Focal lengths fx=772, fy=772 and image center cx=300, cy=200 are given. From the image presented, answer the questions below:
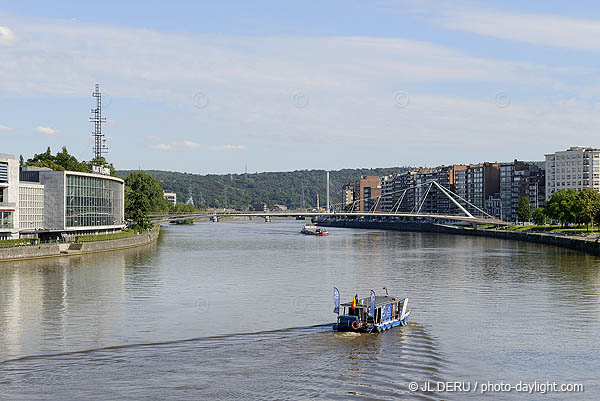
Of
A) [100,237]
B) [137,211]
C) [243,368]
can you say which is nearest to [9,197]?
[100,237]

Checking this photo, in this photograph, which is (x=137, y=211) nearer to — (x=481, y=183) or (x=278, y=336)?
(x=278, y=336)

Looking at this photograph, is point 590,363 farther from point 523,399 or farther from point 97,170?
point 97,170

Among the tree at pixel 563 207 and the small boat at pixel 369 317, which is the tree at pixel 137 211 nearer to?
the tree at pixel 563 207

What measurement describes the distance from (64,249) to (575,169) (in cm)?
11090

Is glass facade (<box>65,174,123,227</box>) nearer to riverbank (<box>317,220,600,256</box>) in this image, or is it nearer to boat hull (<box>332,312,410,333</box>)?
riverbank (<box>317,220,600,256</box>)

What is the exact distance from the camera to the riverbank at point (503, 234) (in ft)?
243

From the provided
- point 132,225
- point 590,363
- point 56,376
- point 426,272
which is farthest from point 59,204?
point 590,363

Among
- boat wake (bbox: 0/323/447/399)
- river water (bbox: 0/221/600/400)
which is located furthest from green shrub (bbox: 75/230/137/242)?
boat wake (bbox: 0/323/447/399)

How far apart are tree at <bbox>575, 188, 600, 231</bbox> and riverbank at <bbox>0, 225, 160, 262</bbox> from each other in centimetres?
5337

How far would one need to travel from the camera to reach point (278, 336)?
88.0 feet

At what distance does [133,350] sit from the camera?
24.5 metres

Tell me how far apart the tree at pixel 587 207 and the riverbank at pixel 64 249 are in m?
53.4

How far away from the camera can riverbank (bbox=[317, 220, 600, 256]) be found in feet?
243

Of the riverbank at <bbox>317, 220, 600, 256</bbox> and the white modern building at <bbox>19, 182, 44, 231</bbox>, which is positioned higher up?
the white modern building at <bbox>19, 182, 44, 231</bbox>
